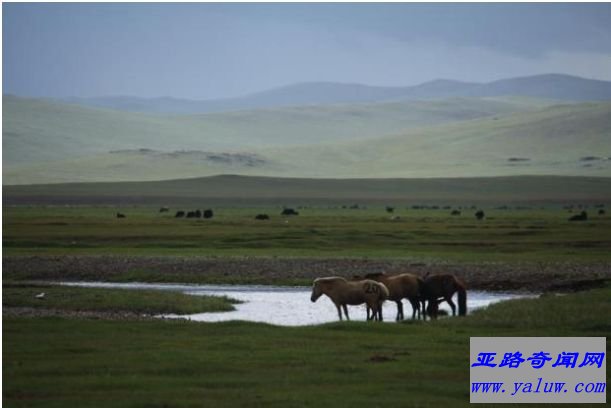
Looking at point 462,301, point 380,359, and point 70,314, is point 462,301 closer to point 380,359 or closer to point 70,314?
point 380,359

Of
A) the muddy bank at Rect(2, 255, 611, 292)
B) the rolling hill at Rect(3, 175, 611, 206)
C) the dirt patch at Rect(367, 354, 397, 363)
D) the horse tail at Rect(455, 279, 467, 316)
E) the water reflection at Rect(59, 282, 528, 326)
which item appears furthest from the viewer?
the rolling hill at Rect(3, 175, 611, 206)

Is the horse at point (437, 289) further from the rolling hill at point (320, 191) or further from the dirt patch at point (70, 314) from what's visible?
the rolling hill at point (320, 191)

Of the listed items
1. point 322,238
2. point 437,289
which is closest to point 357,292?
point 437,289

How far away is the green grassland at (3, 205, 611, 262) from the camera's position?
39.6 metres

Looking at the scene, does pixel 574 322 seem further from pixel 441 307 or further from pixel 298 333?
pixel 441 307

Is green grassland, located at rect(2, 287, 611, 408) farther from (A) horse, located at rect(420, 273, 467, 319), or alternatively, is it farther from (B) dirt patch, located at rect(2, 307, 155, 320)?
(B) dirt patch, located at rect(2, 307, 155, 320)

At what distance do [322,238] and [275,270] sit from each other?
12.6 m

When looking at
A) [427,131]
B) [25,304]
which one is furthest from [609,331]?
[427,131]

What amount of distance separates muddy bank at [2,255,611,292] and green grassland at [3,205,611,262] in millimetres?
2602

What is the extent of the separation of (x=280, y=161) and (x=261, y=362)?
5596 inches

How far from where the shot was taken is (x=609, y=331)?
58.3ft

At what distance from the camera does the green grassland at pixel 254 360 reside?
42.5ft

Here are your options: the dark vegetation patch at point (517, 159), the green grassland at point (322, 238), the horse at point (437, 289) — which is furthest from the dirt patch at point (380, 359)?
the dark vegetation patch at point (517, 159)

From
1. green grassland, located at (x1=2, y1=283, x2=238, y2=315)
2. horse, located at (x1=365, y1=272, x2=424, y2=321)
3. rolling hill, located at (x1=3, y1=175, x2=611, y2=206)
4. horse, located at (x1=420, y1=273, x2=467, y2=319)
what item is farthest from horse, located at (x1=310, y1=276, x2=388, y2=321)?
rolling hill, located at (x1=3, y1=175, x2=611, y2=206)
